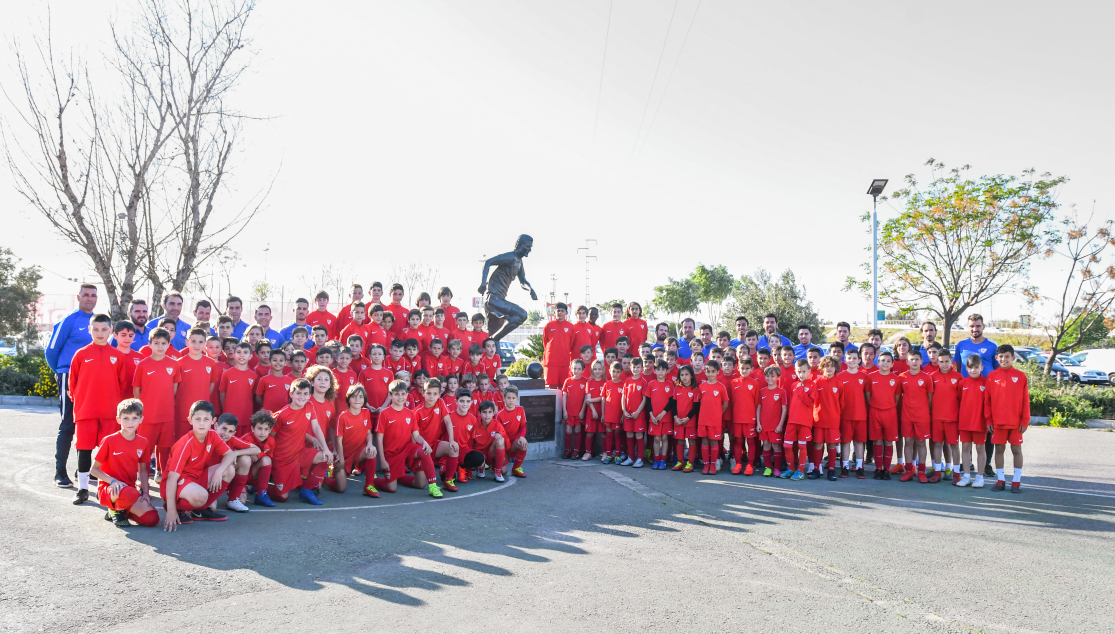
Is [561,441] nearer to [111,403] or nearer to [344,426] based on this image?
[344,426]

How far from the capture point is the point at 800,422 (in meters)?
8.24

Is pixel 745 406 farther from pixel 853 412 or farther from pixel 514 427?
pixel 514 427

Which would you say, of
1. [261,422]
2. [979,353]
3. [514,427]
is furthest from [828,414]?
[261,422]

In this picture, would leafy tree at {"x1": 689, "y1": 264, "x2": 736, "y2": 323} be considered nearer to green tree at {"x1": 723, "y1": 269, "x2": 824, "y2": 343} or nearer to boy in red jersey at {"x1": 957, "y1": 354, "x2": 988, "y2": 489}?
green tree at {"x1": 723, "y1": 269, "x2": 824, "y2": 343}

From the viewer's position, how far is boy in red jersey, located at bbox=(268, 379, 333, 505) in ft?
21.2

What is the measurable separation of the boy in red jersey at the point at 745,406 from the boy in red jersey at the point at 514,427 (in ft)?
9.04

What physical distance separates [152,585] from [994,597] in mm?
5264

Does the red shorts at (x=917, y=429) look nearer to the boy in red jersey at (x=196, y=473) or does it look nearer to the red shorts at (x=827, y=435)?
the red shorts at (x=827, y=435)

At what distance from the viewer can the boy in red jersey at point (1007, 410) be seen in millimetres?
7672

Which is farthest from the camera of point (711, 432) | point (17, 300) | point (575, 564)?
point (17, 300)

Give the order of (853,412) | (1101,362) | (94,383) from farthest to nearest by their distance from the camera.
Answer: (1101,362) → (853,412) → (94,383)

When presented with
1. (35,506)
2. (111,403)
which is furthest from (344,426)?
(35,506)

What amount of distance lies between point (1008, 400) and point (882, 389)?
1319 mm

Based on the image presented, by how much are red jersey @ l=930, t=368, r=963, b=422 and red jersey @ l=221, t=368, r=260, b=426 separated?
8009 mm
